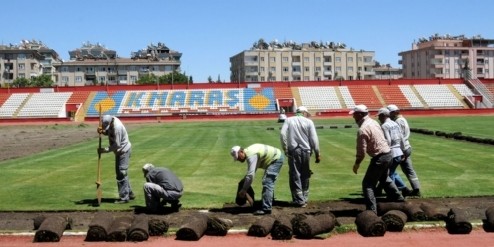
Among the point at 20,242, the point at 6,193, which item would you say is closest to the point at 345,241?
the point at 20,242

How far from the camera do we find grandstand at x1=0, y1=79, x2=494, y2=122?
8538 centimetres

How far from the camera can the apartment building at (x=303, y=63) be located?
158375mm

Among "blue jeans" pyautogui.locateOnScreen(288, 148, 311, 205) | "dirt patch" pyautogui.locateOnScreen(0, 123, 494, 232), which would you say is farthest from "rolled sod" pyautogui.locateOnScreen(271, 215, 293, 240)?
"blue jeans" pyautogui.locateOnScreen(288, 148, 311, 205)

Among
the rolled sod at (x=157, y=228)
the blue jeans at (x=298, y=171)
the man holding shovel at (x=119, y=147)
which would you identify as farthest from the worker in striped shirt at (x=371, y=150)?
the man holding shovel at (x=119, y=147)

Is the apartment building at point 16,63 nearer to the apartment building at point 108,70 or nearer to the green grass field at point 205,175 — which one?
Answer: the apartment building at point 108,70

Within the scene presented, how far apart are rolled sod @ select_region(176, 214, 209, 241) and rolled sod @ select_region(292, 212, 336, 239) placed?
1.66 meters

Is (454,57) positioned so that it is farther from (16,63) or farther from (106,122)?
(106,122)

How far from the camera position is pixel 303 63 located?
16088 centimetres

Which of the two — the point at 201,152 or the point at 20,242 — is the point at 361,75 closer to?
the point at 201,152

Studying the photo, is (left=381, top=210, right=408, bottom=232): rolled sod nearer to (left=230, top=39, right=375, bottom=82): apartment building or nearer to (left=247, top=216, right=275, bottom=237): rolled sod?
(left=247, top=216, right=275, bottom=237): rolled sod

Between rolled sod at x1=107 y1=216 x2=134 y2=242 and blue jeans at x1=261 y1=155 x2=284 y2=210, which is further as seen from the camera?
blue jeans at x1=261 y1=155 x2=284 y2=210

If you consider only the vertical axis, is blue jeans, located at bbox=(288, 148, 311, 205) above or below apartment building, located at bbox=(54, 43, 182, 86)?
below

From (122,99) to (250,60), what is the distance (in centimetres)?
7163

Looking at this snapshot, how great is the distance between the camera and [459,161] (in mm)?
22250
